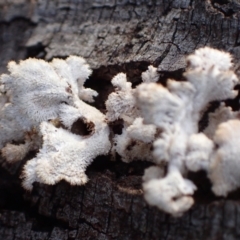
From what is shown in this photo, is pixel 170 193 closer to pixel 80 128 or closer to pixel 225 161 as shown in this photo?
pixel 225 161

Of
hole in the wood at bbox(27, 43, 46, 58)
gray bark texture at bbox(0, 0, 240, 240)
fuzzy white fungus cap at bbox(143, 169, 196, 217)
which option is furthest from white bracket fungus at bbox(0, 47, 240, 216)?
hole in the wood at bbox(27, 43, 46, 58)

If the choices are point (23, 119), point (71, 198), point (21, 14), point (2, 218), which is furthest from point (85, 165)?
point (21, 14)

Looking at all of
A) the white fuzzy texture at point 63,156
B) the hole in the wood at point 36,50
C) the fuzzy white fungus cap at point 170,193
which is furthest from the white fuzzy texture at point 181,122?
the hole in the wood at point 36,50

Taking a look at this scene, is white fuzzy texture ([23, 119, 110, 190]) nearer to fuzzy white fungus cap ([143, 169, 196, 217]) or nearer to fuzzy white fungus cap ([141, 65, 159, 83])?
fuzzy white fungus cap ([141, 65, 159, 83])

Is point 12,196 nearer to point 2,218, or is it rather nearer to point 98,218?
point 2,218

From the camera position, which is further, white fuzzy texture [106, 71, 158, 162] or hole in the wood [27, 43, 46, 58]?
hole in the wood [27, 43, 46, 58]

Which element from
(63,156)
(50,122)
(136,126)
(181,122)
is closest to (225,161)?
(181,122)
